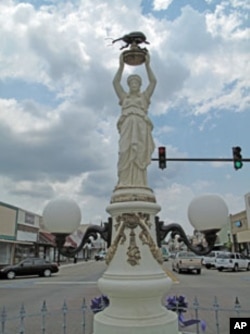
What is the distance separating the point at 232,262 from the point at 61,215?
2958cm

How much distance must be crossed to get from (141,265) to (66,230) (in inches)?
37.8

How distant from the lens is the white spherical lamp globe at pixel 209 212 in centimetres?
372

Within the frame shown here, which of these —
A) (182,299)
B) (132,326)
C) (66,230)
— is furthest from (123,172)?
(182,299)

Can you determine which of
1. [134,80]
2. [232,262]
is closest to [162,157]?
[134,80]

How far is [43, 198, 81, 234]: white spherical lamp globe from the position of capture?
380 centimetres

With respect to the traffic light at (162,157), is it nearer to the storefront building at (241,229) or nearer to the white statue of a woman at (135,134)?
the white statue of a woman at (135,134)

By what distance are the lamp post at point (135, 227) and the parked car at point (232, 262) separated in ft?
94.2

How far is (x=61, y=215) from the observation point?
149 inches

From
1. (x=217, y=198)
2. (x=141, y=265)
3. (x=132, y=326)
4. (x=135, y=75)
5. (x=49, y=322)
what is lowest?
(x=49, y=322)

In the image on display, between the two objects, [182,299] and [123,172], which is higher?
[123,172]

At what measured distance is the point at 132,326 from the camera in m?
3.20

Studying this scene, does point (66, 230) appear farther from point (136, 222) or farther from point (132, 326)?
point (132, 326)

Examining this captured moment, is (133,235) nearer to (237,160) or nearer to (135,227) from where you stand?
(135,227)

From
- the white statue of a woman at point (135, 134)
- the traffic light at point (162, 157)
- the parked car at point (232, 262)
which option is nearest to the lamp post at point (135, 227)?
the white statue of a woman at point (135, 134)
